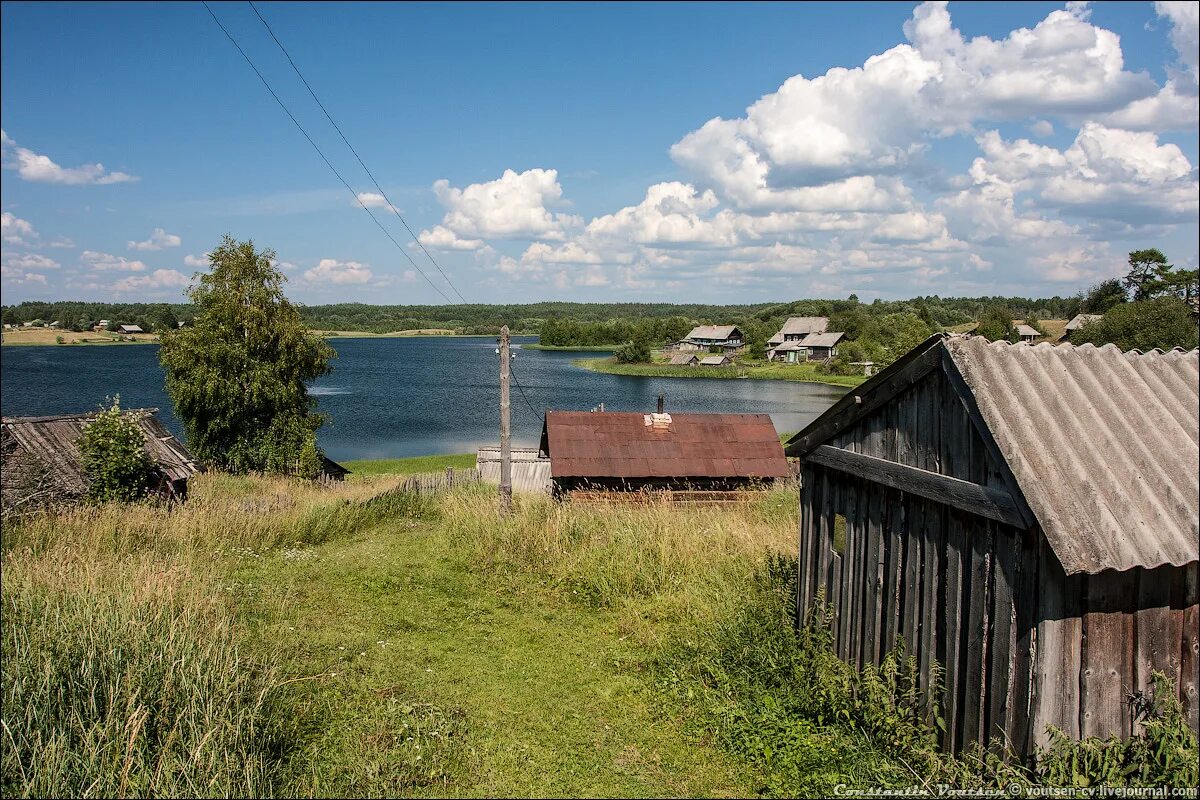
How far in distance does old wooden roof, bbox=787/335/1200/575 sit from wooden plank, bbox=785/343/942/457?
0.03 meters

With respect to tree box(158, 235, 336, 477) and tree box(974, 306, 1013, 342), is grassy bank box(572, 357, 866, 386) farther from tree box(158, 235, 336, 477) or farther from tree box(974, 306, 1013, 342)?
tree box(158, 235, 336, 477)

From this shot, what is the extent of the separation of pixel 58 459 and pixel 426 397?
146ft

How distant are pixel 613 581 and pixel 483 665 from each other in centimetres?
252

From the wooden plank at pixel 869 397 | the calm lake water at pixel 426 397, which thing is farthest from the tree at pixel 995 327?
the wooden plank at pixel 869 397

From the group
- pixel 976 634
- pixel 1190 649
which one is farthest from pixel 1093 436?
pixel 976 634

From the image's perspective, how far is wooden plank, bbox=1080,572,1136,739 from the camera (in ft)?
14.7

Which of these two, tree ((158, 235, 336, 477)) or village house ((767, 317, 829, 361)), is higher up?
village house ((767, 317, 829, 361))

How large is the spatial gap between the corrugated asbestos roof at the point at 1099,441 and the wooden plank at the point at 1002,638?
45cm

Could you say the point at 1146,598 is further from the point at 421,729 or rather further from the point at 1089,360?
the point at 421,729

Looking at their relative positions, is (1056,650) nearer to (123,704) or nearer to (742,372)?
(123,704)

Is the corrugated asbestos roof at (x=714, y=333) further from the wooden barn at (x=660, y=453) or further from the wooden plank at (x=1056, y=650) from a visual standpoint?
the wooden plank at (x=1056, y=650)

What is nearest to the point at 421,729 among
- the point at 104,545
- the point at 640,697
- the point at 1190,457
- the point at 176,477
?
the point at 640,697

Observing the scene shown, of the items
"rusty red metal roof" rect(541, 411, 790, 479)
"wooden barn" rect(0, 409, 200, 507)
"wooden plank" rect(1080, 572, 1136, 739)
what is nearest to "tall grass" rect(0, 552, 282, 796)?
"wooden plank" rect(1080, 572, 1136, 739)

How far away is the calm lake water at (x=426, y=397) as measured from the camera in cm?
4122
